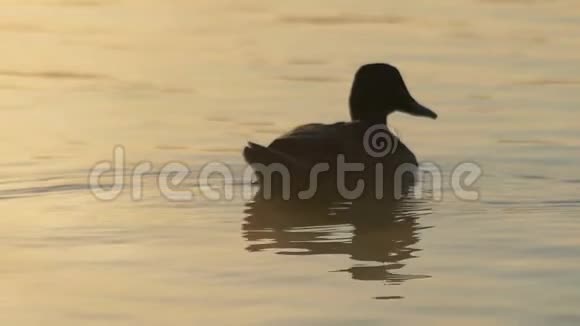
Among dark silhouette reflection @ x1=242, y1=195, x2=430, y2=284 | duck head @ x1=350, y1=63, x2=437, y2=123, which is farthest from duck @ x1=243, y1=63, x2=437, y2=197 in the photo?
dark silhouette reflection @ x1=242, y1=195, x2=430, y2=284

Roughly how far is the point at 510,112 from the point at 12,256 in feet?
19.1

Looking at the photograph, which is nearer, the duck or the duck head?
the duck

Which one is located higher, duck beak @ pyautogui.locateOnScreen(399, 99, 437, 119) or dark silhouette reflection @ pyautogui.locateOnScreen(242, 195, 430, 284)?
duck beak @ pyautogui.locateOnScreen(399, 99, 437, 119)

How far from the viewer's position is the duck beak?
1252 cm

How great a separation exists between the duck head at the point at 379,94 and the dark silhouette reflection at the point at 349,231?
1865 mm

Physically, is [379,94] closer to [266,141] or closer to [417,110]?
[417,110]

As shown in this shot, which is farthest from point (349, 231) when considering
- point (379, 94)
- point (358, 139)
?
point (379, 94)

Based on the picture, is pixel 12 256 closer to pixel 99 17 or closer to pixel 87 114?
pixel 87 114

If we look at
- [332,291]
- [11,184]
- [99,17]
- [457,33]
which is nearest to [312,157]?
[11,184]

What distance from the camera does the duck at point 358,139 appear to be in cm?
1071

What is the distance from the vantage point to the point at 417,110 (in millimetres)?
12680

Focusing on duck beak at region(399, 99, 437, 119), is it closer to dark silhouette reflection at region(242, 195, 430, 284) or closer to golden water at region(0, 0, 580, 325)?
golden water at region(0, 0, 580, 325)

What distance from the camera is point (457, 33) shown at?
16.8 metres

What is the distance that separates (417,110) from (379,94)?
0.36 meters
